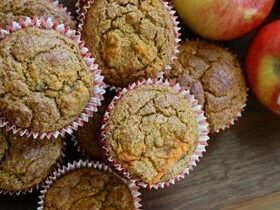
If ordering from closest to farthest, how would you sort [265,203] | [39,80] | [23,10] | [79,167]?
[39,80] < [23,10] < [79,167] < [265,203]

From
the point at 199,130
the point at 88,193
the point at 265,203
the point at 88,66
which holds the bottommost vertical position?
the point at 265,203

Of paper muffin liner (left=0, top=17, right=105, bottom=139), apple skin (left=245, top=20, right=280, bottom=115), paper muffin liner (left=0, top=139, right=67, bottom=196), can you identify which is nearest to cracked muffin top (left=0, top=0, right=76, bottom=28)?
paper muffin liner (left=0, top=17, right=105, bottom=139)

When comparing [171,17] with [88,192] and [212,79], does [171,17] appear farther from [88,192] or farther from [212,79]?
[88,192]

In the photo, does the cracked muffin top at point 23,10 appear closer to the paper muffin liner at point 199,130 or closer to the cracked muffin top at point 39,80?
the cracked muffin top at point 39,80

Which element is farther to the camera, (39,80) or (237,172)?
(237,172)

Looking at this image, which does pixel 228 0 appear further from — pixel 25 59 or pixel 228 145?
pixel 25 59

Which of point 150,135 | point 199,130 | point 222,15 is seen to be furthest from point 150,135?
point 222,15

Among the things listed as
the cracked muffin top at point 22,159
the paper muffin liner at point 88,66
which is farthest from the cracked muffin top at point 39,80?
the cracked muffin top at point 22,159

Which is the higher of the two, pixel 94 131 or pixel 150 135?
pixel 150 135

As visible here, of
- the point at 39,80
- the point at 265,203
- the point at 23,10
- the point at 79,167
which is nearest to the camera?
the point at 39,80

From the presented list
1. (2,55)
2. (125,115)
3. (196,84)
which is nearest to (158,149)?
(125,115)
